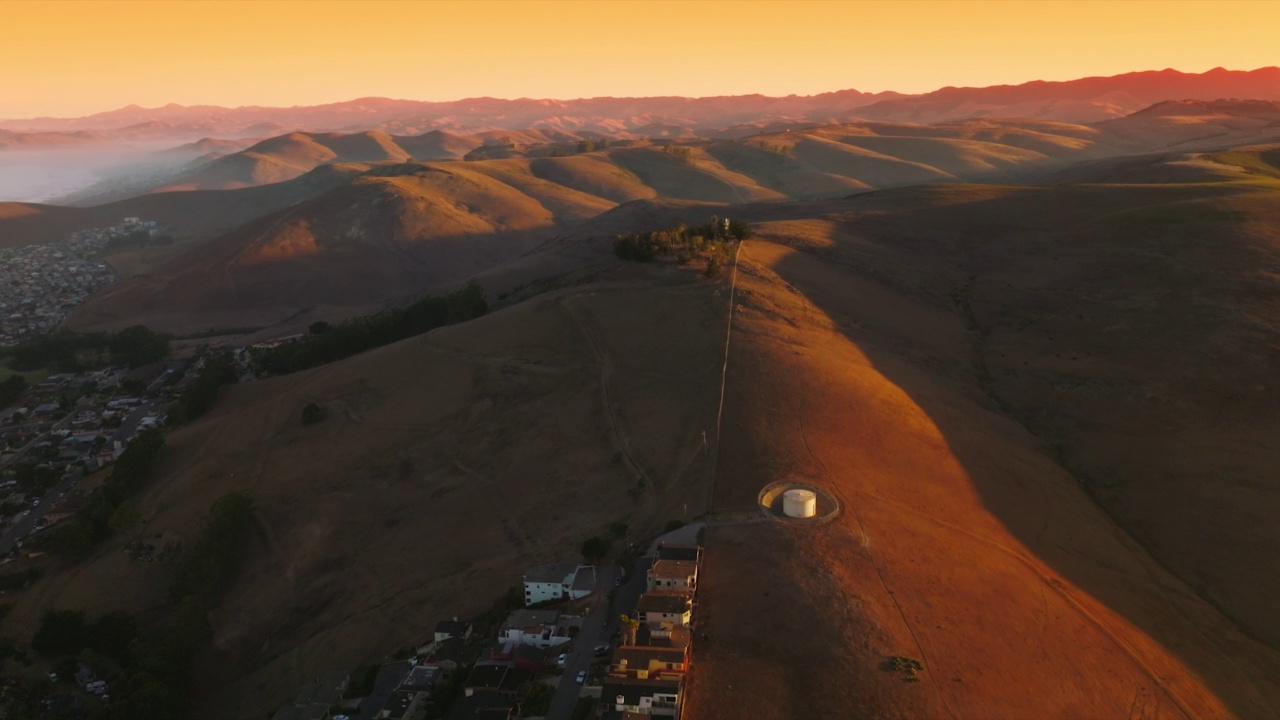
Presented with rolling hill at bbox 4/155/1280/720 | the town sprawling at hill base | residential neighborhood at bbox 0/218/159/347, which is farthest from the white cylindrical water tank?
residential neighborhood at bbox 0/218/159/347

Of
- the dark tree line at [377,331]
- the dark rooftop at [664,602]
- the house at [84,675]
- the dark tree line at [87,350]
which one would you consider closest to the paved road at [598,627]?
the dark rooftop at [664,602]

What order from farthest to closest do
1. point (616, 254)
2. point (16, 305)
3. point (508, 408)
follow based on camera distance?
1. point (16, 305)
2. point (616, 254)
3. point (508, 408)

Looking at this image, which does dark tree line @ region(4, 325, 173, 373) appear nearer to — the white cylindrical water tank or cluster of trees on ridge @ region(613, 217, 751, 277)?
cluster of trees on ridge @ region(613, 217, 751, 277)

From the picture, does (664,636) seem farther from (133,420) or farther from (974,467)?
(133,420)

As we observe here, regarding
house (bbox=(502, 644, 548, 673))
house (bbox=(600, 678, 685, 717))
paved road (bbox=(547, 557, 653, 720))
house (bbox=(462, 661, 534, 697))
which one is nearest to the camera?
house (bbox=(600, 678, 685, 717))

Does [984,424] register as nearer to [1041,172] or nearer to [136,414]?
[136,414]

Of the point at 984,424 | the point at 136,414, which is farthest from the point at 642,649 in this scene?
the point at 136,414
